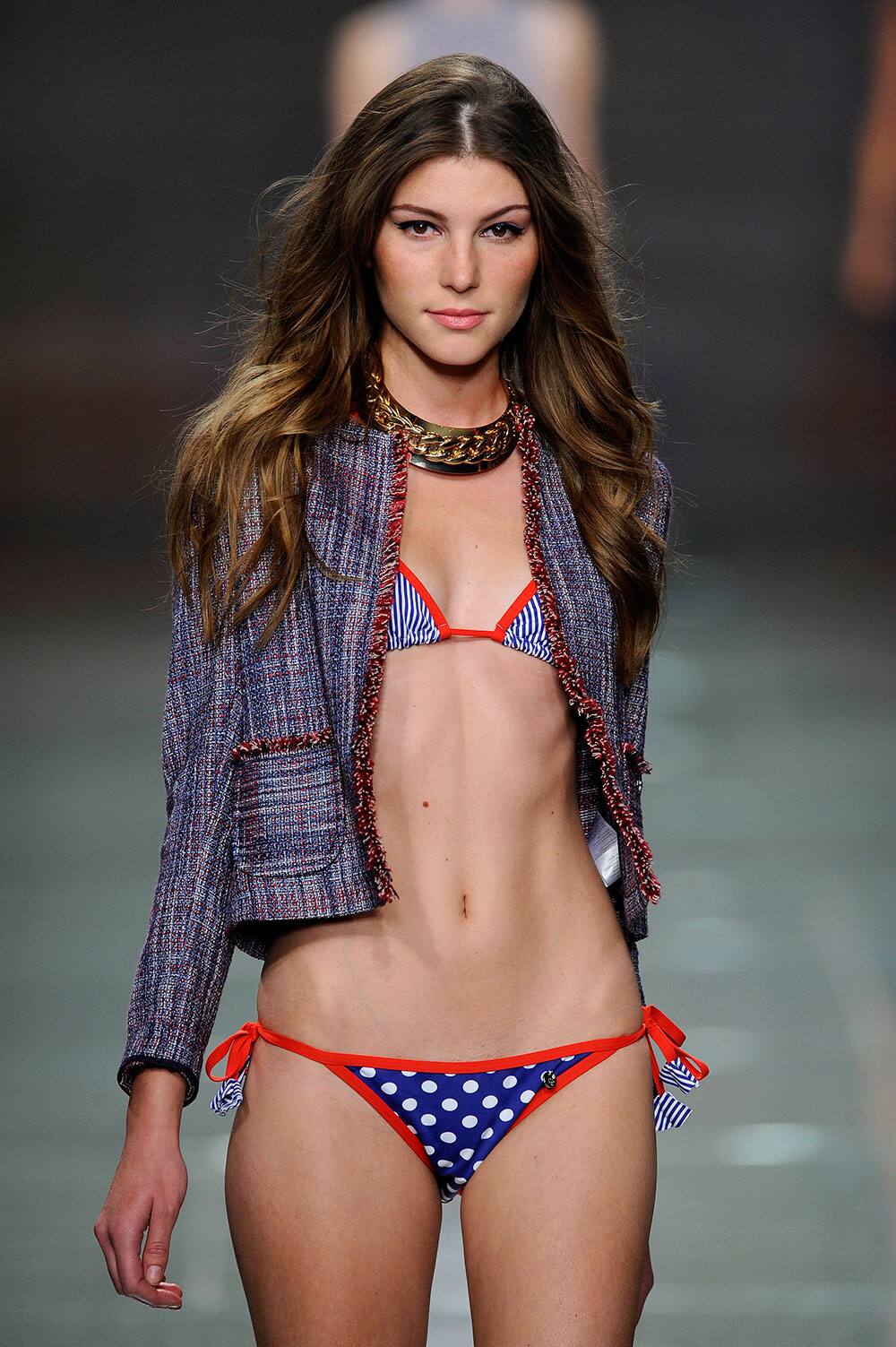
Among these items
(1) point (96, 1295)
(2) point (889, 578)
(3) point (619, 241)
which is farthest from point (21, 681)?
(3) point (619, 241)

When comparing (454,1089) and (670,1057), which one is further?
(670,1057)

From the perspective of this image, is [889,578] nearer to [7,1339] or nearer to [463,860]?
[7,1339]

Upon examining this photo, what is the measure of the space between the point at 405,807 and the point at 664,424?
11.1 feet

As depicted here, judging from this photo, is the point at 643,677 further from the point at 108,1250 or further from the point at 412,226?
the point at 108,1250

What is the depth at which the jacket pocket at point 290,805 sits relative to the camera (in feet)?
5.67

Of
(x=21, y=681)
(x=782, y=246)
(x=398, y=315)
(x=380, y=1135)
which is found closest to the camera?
(x=380, y=1135)

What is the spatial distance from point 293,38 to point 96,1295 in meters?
6.92

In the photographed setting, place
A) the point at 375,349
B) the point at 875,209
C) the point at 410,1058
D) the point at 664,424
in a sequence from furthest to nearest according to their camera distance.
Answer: the point at 875,209, the point at 664,424, the point at 375,349, the point at 410,1058

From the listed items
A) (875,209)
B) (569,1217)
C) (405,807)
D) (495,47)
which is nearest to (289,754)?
(405,807)

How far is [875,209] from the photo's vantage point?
30.3 ft

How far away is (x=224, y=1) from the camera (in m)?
8.96

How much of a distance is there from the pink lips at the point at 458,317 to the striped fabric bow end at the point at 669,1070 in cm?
66

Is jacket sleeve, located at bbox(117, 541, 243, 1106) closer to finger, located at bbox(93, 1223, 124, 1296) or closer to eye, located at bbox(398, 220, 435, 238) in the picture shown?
finger, located at bbox(93, 1223, 124, 1296)

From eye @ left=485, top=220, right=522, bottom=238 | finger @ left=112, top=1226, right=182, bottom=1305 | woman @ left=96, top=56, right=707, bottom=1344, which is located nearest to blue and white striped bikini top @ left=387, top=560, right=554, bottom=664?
woman @ left=96, top=56, right=707, bottom=1344
